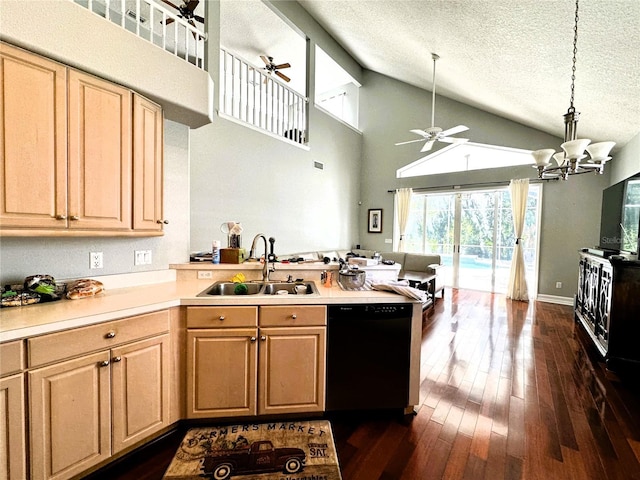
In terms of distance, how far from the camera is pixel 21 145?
1.43m

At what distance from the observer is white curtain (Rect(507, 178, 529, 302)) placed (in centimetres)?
527

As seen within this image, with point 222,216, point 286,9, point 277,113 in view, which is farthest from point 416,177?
point 222,216

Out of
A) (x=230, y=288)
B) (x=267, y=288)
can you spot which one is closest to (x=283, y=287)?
(x=267, y=288)

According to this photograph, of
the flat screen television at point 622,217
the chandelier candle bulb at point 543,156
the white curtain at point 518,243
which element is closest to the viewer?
the chandelier candle bulb at point 543,156

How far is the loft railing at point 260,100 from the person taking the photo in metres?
4.20

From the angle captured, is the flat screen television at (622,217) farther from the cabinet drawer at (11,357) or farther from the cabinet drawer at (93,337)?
the cabinet drawer at (11,357)

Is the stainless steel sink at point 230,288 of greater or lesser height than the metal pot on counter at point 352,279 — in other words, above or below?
below

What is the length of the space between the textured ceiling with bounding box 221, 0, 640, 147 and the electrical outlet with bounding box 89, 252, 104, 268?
12.7ft

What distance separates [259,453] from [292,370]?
1.52 feet

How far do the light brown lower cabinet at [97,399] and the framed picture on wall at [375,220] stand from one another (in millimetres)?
6162

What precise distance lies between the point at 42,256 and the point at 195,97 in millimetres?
1499

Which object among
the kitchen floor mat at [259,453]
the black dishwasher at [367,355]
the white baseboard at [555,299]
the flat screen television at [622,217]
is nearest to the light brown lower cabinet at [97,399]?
the kitchen floor mat at [259,453]

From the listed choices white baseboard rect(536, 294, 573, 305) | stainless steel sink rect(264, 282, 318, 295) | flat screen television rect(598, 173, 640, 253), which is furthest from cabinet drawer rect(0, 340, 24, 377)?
white baseboard rect(536, 294, 573, 305)

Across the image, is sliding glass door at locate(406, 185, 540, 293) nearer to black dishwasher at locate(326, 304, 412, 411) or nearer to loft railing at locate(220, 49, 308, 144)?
loft railing at locate(220, 49, 308, 144)
